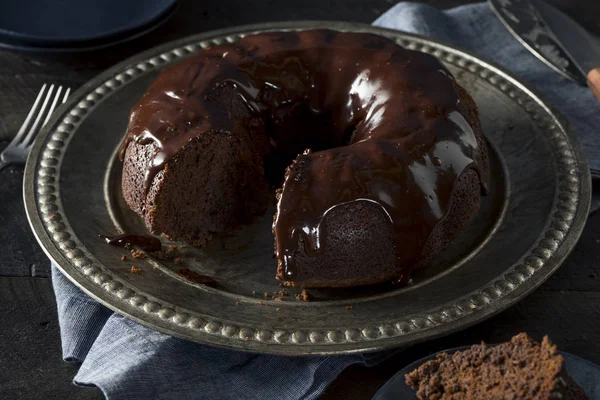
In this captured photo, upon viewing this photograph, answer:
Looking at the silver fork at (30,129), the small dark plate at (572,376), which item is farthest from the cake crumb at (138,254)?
the small dark plate at (572,376)

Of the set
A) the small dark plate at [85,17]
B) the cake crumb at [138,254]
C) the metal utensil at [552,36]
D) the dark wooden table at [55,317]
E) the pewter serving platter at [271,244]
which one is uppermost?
the metal utensil at [552,36]

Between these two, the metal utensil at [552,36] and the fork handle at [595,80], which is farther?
the metal utensil at [552,36]

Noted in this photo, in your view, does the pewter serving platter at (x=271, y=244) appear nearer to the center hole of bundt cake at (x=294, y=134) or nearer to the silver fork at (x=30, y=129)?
the silver fork at (x=30, y=129)

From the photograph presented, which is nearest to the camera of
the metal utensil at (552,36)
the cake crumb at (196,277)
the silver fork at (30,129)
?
the cake crumb at (196,277)

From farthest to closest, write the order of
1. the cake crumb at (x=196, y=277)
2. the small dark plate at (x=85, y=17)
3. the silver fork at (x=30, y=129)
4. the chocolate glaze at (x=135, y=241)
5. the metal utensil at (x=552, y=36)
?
the small dark plate at (x=85, y=17) < the metal utensil at (x=552, y=36) < the silver fork at (x=30, y=129) < the chocolate glaze at (x=135, y=241) < the cake crumb at (x=196, y=277)

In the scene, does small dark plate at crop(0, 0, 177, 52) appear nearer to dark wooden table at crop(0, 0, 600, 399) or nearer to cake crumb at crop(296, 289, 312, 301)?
dark wooden table at crop(0, 0, 600, 399)

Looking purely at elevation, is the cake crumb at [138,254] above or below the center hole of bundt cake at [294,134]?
below

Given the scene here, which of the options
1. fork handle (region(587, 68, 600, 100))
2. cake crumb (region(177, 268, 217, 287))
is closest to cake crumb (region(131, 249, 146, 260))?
cake crumb (region(177, 268, 217, 287))
